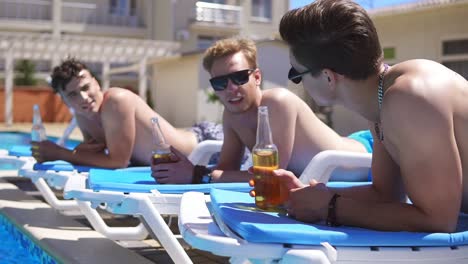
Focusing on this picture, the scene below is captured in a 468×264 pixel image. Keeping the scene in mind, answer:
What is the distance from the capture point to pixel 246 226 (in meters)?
1.78

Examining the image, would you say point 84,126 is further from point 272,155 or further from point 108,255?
point 272,155

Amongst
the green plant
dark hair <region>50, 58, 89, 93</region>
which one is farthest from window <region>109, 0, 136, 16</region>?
dark hair <region>50, 58, 89, 93</region>

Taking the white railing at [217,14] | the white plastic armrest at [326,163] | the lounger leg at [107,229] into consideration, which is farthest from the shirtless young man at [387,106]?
the white railing at [217,14]

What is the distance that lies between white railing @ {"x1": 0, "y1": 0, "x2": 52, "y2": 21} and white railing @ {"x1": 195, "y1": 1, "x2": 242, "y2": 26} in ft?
23.8

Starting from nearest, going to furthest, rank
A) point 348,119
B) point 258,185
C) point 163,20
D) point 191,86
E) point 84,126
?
point 258,185
point 84,126
point 348,119
point 191,86
point 163,20

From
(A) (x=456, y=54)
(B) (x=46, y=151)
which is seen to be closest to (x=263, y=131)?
(B) (x=46, y=151)

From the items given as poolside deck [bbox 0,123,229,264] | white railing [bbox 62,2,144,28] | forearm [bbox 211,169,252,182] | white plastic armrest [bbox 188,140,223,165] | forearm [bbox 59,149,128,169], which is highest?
white railing [bbox 62,2,144,28]

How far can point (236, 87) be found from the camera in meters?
3.54

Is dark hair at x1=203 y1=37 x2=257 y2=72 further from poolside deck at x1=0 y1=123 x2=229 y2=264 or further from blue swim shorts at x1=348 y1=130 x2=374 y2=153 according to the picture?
poolside deck at x1=0 y1=123 x2=229 y2=264

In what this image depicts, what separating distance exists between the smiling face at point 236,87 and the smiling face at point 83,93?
158 centimetres

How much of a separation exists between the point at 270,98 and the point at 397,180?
127 cm

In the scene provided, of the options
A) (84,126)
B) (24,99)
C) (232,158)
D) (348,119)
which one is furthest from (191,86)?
(232,158)

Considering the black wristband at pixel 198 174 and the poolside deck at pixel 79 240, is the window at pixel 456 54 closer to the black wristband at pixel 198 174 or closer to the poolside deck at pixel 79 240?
the poolside deck at pixel 79 240

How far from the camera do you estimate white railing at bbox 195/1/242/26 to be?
1249 inches
